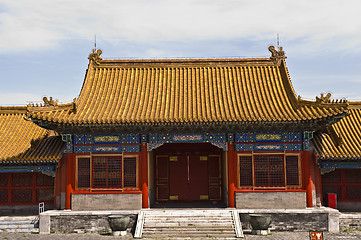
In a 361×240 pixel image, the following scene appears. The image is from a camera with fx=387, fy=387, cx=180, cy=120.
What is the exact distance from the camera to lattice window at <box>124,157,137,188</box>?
1992cm

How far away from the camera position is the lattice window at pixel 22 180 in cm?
2172

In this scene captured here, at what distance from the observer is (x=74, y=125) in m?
18.7

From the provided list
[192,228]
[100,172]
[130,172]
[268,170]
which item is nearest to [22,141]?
[100,172]

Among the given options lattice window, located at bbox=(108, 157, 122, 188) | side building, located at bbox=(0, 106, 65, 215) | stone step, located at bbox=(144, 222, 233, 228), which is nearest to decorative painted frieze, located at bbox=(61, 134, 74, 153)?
side building, located at bbox=(0, 106, 65, 215)

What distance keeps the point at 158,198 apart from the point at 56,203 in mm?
5987

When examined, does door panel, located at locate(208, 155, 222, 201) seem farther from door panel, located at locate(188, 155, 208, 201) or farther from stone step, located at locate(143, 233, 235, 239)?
stone step, located at locate(143, 233, 235, 239)

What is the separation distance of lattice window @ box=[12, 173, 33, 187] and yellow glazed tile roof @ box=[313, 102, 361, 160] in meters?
15.8

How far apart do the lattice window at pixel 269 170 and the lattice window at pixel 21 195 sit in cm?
1259

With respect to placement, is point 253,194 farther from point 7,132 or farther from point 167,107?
point 7,132

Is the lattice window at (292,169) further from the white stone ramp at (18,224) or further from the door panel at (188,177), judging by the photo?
the white stone ramp at (18,224)

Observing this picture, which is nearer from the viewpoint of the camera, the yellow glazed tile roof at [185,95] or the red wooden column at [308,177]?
the yellow glazed tile roof at [185,95]

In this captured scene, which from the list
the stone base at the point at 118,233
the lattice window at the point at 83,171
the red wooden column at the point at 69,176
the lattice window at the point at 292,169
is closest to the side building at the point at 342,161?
the lattice window at the point at 292,169

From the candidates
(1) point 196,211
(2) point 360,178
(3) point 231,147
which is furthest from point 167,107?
(2) point 360,178

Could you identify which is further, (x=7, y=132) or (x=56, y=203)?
(x=7, y=132)
